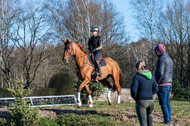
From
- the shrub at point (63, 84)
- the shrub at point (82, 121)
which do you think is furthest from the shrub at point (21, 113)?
the shrub at point (63, 84)

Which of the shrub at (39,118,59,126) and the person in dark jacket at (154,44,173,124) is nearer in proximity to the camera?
the person in dark jacket at (154,44,173,124)

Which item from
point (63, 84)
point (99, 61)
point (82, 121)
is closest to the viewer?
point (82, 121)

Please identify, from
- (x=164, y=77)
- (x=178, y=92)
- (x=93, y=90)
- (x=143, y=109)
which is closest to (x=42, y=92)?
(x=93, y=90)

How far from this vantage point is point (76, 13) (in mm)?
22062

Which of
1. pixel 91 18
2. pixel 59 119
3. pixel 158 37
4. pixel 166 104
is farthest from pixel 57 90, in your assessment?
pixel 158 37

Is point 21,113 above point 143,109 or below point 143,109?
below

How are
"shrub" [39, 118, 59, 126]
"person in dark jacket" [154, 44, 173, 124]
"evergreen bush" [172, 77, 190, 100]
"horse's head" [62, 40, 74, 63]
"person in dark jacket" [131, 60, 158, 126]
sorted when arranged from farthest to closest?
"evergreen bush" [172, 77, 190, 100], "horse's head" [62, 40, 74, 63], "shrub" [39, 118, 59, 126], "person in dark jacket" [154, 44, 173, 124], "person in dark jacket" [131, 60, 158, 126]

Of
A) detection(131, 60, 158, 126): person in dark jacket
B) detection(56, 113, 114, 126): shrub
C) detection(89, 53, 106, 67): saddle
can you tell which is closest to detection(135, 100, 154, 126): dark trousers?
detection(131, 60, 158, 126): person in dark jacket

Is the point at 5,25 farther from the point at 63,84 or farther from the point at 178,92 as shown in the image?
the point at 178,92

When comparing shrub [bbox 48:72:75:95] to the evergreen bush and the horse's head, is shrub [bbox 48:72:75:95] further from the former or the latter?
the evergreen bush

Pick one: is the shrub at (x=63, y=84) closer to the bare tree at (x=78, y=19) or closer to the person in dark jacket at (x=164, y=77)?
the bare tree at (x=78, y=19)

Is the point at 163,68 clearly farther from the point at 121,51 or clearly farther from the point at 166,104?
the point at 121,51

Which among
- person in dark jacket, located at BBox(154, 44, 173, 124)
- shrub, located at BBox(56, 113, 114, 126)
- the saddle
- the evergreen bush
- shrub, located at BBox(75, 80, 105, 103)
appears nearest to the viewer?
person in dark jacket, located at BBox(154, 44, 173, 124)

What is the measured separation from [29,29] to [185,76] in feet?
63.3
